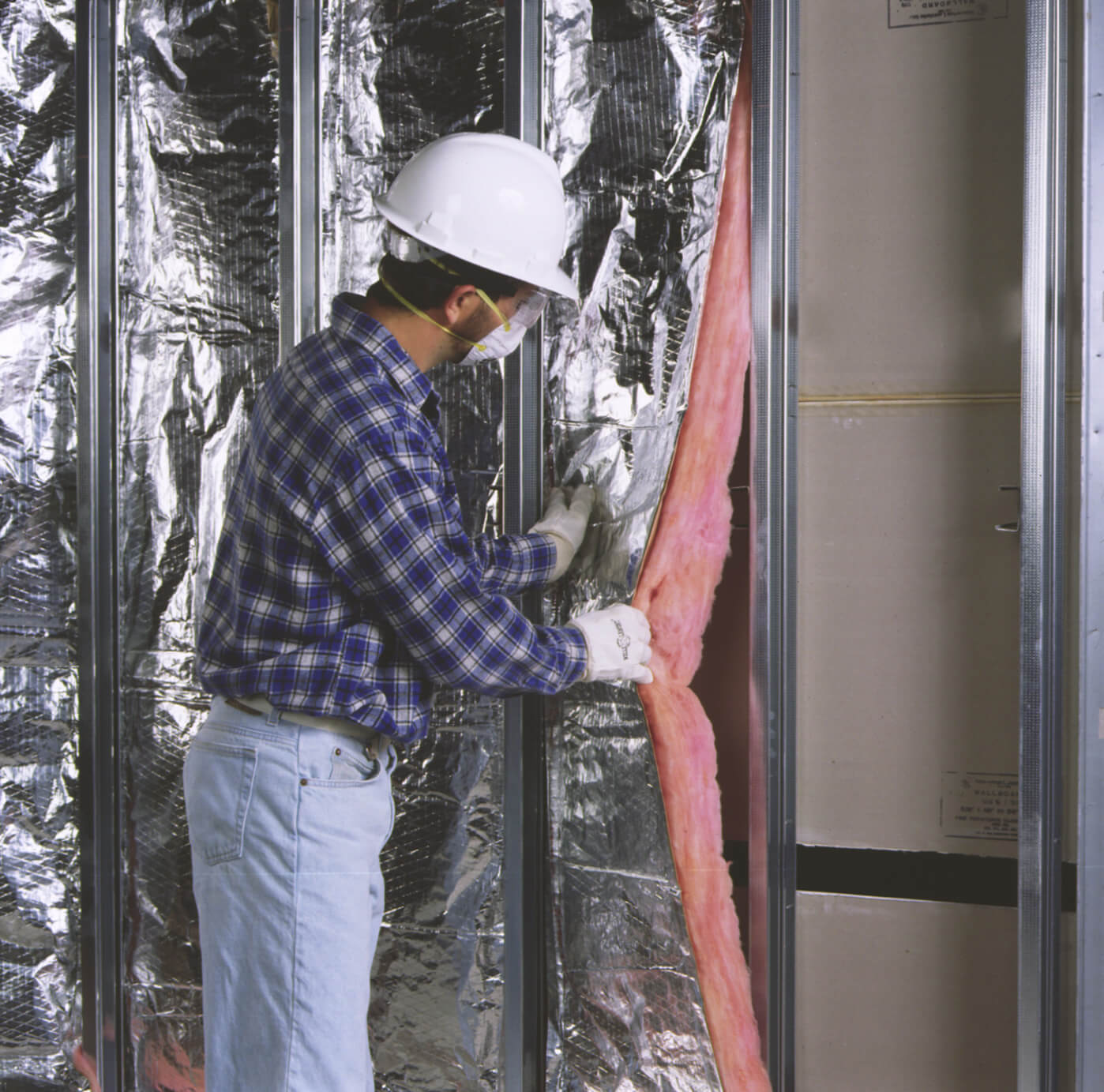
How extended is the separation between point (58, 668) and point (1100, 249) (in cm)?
190

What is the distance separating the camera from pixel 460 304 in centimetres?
133

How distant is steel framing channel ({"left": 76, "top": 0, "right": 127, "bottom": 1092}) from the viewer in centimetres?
187

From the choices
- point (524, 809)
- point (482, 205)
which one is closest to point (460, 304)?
point (482, 205)

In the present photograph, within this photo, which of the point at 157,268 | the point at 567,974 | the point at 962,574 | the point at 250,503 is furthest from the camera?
the point at 157,268

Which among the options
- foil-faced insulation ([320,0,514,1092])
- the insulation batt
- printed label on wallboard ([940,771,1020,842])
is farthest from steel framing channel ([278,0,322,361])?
printed label on wallboard ([940,771,1020,842])

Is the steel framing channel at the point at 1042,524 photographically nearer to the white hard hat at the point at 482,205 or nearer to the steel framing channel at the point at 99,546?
the white hard hat at the point at 482,205

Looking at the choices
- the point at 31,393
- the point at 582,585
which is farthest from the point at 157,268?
the point at 582,585

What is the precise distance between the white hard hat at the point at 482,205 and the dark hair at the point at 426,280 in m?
0.01

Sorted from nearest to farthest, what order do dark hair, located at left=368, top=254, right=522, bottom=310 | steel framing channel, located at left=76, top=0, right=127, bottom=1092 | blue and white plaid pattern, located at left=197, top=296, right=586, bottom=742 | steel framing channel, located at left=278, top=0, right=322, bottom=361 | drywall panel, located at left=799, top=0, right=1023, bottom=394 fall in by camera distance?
1. blue and white plaid pattern, located at left=197, top=296, right=586, bottom=742
2. dark hair, located at left=368, top=254, right=522, bottom=310
3. drywall panel, located at left=799, top=0, right=1023, bottom=394
4. steel framing channel, located at left=278, top=0, right=322, bottom=361
5. steel framing channel, located at left=76, top=0, right=127, bottom=1092

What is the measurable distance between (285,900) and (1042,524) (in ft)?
3.86

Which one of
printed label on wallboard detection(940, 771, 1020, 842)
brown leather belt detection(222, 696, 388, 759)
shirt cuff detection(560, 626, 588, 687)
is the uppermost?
shirt cuff detection(560, 626, 588, 687)

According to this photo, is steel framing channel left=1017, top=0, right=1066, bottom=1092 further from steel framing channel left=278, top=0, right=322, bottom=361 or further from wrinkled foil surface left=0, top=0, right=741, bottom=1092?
steel framing channel left=278, top=0, right=322, bottom=361

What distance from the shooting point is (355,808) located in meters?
1.27

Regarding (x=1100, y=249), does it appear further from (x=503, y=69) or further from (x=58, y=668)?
(x=58, y=668)
